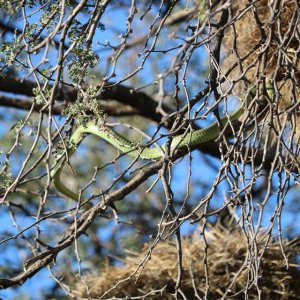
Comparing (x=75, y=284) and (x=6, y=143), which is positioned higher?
(x=6, y=143)

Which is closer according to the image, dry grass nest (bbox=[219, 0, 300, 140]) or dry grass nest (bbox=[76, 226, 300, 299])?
dry grass nest (bbox=[219, 0, 300, 140])

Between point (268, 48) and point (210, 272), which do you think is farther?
point (210, 272)

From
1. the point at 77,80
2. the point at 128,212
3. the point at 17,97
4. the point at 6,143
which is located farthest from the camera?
the point at 128,212

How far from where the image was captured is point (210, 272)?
12.8ft

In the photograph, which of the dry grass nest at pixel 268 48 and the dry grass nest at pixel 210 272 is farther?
the dry grass nest at pixel 210 272

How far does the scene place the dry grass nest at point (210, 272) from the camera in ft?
12.6

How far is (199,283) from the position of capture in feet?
12.7

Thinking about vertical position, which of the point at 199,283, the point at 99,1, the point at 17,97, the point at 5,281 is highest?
→ the point at 17,97

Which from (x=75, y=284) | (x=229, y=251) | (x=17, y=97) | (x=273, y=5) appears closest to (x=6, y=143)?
(x=17, y=97)

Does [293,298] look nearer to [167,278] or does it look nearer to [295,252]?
[295,252]

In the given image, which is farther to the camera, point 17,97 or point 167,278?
point 17,97

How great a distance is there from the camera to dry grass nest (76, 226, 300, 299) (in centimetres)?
386

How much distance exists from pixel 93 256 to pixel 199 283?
6.38 ft

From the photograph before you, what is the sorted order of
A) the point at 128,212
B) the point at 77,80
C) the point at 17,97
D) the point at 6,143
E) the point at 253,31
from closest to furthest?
the point at 77,80, the point at 253,31, the point at 17,97, the point at 6,143, the point at 128,212
